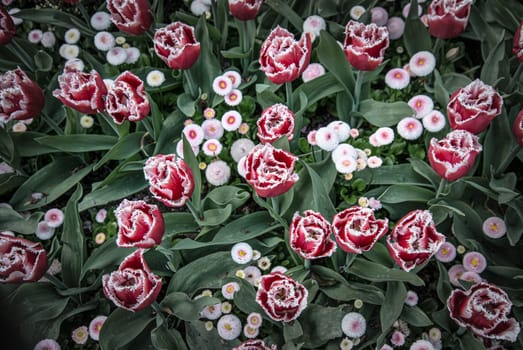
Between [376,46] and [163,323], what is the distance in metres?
1.18

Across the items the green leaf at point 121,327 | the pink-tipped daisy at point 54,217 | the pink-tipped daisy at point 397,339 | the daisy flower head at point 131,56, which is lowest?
the pink-tipped daisy at point 397,339

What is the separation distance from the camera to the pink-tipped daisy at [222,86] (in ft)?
6.63

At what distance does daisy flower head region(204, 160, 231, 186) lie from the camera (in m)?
1.90

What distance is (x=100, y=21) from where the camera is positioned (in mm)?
2309

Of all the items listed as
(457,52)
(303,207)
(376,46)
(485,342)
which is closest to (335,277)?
(303,207)

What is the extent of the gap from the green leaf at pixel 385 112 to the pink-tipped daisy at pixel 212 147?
609 mm

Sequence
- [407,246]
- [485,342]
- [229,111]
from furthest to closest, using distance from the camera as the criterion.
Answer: [229,111], [485,342], [407,246]

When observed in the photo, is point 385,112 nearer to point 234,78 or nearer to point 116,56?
point 234,78

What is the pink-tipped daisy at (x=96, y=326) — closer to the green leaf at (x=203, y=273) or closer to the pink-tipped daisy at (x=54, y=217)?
the green leaf at (x=203, y=273)

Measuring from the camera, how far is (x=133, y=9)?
6.04 feet

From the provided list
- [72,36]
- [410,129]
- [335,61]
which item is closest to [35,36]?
[72,36]

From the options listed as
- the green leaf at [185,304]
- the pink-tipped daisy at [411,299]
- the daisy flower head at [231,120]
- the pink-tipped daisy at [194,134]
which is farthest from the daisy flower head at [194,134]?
the pink-tipped daisy at [411,299]

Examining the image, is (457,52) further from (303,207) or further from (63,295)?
(63,295)

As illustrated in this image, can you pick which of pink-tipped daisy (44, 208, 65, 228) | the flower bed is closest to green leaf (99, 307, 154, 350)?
the flower bed
